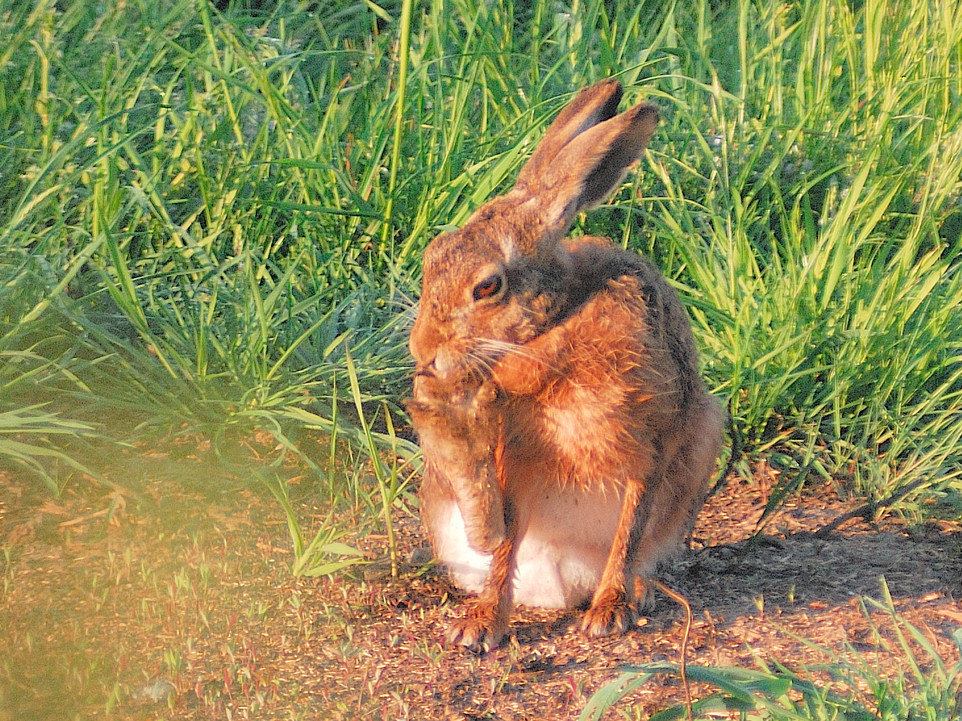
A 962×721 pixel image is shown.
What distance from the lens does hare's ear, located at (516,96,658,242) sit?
3.06m

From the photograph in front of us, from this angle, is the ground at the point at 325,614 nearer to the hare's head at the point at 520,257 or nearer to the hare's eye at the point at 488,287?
the hare's head at the point at 520,257

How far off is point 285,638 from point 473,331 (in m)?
0.84

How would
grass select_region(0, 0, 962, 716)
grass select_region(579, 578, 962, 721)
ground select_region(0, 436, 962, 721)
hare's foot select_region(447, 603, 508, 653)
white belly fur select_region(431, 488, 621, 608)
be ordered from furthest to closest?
grass select_region(0, 0, 962, 716) < white belly fur select_region(431, 488, 621, 608) < hare's foot select_region(447, 603, 508, 653) < ground select_region(0, 436, 962, 721) < grass select_region(579, 578, 962, 721)

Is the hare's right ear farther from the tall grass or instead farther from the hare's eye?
the tall grass

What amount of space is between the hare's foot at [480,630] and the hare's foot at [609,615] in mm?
203

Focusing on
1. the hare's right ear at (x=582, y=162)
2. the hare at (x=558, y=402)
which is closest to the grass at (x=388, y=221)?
the hare at (x=558, y=402)

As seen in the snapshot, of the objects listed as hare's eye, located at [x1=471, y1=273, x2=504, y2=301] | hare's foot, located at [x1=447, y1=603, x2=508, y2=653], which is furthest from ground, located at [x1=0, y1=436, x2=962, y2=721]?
hare's eye, located at [x1=471, y1=273, x2=504, y2=301]

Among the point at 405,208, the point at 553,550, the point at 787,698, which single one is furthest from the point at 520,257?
the point at 405,208

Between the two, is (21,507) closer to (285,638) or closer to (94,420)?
(94,420)

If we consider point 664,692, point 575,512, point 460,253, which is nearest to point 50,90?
point 460,253

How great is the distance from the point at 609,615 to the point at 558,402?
1.81ft

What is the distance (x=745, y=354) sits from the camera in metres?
3.83

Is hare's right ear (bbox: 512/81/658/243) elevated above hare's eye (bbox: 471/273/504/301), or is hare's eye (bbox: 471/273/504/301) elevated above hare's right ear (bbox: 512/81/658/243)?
hare's right ear (bbox: 512/81/658/243)

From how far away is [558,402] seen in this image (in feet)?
9.59
